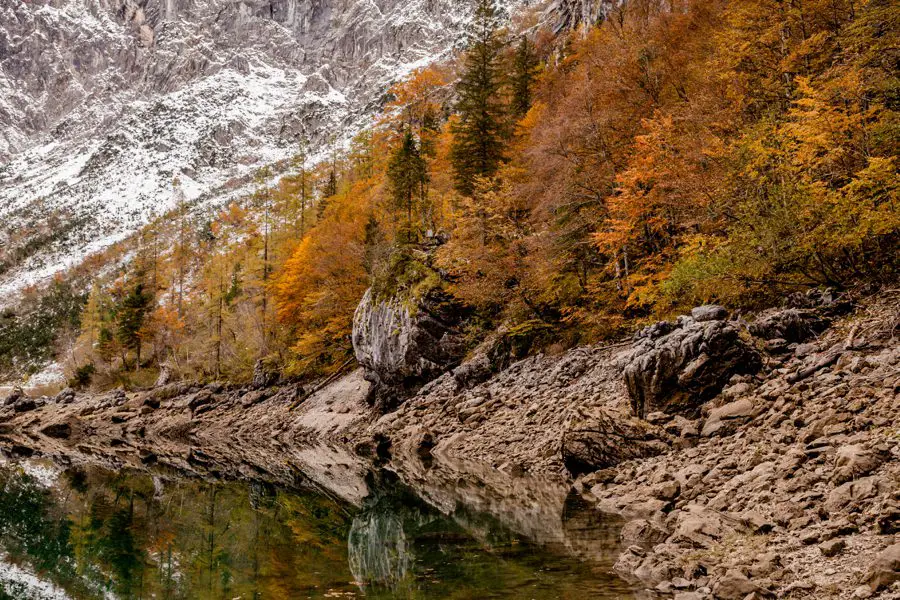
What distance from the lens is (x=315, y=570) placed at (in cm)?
1024

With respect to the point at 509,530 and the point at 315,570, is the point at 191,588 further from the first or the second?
the point at 509,530

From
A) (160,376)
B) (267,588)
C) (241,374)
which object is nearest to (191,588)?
(267,588)

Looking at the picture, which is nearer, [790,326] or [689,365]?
[790,326]

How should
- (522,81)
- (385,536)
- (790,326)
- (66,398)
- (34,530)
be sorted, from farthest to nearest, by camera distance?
(66,398) < (522,81) < (34,530) < (790,326) < (385,536)

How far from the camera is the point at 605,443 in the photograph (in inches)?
595

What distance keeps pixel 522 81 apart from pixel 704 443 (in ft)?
114

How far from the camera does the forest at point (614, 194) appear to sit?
50.0 feet

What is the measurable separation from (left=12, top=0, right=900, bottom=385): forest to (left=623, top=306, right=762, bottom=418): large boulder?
2334 millimetres

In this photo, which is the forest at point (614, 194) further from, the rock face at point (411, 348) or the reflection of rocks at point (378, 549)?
the reflection of rocks at point (378, 549)

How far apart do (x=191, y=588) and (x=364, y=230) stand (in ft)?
111

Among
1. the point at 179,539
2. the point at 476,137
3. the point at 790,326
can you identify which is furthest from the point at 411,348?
the point at 790,326

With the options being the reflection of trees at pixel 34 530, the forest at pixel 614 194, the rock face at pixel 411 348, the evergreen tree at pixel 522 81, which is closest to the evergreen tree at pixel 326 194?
the forest at pixel 614 194

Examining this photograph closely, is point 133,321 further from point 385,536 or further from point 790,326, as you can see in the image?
point 790,326

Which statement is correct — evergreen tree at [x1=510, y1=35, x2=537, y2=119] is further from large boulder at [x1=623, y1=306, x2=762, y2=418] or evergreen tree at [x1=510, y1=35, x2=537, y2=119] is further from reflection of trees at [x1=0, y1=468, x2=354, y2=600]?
reflection of trees at [x1=0, y1=468, x2=354, y2=600]
